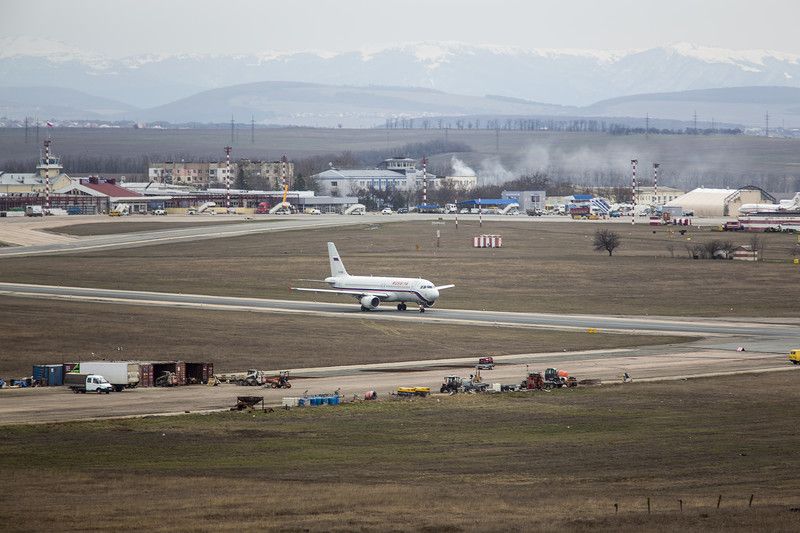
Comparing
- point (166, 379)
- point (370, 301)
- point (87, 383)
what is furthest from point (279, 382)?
point (370, 301)

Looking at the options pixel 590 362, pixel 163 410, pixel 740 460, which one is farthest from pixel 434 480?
pixel 590 362

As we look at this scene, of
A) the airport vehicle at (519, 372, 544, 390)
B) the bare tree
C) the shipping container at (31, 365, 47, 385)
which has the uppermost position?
the bare tree

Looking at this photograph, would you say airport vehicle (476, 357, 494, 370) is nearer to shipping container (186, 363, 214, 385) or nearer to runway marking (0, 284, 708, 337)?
shipping container (186, 363, 214, 385)

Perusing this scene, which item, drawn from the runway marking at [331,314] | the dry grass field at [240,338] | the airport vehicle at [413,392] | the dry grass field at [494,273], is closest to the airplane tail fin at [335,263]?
the runway marking at [331,314]

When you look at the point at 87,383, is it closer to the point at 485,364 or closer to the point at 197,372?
the point at 197,372

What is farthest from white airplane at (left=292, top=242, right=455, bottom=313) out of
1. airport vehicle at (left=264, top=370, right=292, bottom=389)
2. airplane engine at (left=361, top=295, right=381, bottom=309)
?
airport vehicle at (left=264, top=370, right=292, bottom=389)

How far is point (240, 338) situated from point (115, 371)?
21.3 m

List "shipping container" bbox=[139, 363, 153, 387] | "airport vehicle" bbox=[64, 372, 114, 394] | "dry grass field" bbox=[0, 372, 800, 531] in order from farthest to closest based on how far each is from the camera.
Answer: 1. "shipping container" bbox=[139, 363, 153, 387]
2. "airport vehicle" bbox=[64, 372, 114, 394]
3. "dry grass field" bbox=[0, 372, 800, 531]

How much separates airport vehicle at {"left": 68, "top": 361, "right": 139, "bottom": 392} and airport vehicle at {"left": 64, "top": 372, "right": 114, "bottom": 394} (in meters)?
0.61

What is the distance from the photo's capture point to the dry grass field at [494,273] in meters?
131

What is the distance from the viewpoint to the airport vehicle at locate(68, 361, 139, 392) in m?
78.1

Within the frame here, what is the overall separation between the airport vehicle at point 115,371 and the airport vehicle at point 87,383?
61cm

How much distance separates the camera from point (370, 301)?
121m

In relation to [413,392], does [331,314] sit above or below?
above
